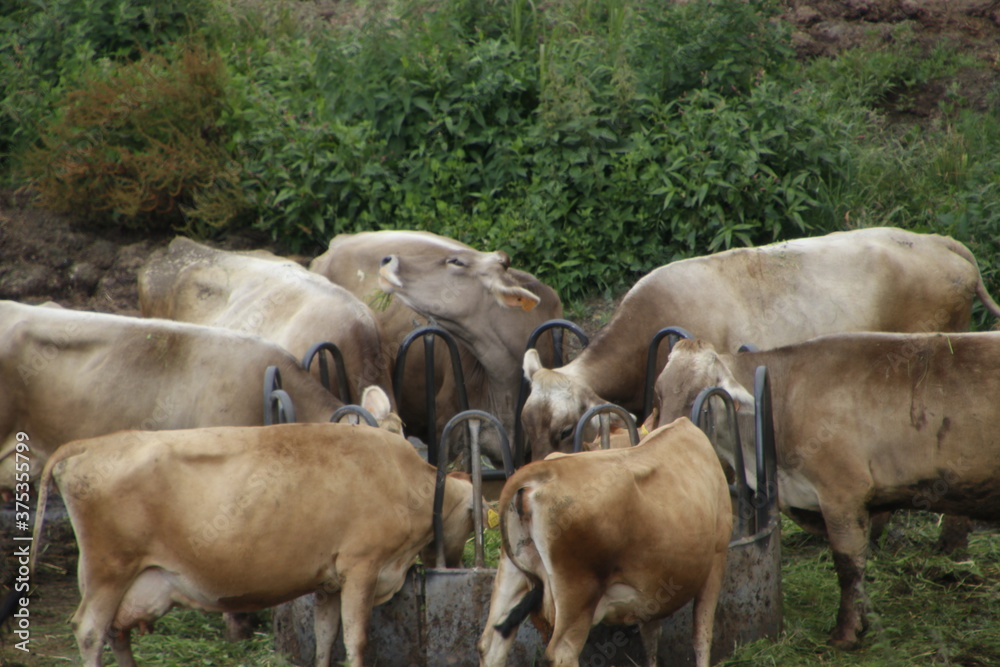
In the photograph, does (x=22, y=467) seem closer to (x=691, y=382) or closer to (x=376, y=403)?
(x=376, y=403)

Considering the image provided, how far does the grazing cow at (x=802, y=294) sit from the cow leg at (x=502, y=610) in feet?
8.67

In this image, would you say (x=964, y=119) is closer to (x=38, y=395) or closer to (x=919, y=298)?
(x=919, y=298)

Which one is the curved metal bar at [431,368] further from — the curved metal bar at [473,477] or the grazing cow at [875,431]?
the grazing cow at [875,431]

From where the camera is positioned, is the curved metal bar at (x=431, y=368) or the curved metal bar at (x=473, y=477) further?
the curved metal bar at (x=431, y=368)

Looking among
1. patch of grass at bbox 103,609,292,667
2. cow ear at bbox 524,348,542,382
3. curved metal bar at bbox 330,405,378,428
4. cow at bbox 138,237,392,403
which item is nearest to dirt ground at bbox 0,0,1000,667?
cow at bbox 138,237,392,403

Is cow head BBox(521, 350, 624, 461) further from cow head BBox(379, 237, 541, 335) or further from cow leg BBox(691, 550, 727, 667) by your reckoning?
cow leg BBox(691, 550, 727, 667)

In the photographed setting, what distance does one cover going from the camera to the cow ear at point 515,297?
631 cm

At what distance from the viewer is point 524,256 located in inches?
355

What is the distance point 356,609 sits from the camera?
12.9ft

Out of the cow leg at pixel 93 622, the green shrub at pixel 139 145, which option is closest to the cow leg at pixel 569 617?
the cow leg at pixel 93 622

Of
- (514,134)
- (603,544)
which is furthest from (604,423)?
(514,134)

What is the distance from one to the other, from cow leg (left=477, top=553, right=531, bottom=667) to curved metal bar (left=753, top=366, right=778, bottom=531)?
1.39m

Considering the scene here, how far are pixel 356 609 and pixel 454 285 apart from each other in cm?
293

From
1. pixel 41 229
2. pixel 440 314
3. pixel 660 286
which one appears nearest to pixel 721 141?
pixel 660 286
